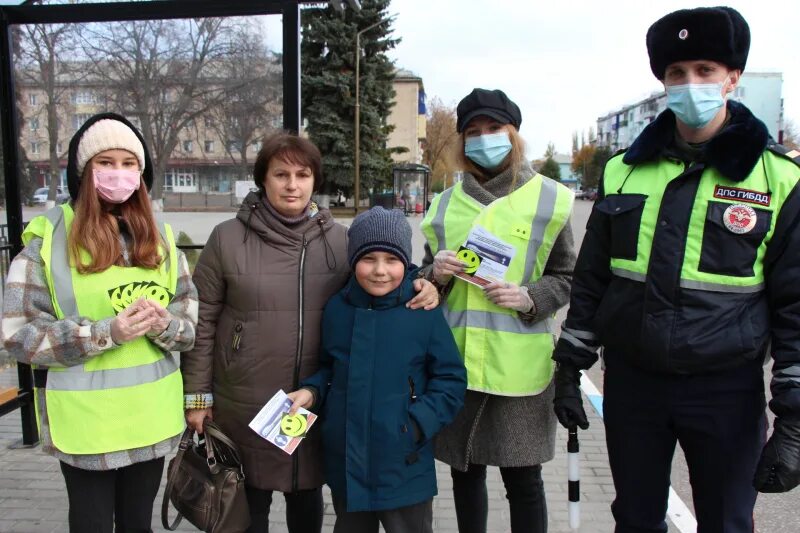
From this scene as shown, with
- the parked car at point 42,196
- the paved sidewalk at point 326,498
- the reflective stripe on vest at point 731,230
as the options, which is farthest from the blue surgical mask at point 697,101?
the parked car at point 42,196

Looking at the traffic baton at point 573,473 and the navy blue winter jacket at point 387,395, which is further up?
the navy blue winter jacket at point 387,395

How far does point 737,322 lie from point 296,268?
154 cm

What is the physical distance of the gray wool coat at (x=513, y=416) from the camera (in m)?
2.54

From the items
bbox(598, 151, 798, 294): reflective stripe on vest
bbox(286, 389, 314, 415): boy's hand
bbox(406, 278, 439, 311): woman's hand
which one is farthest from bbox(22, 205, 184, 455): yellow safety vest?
bbox(598, 151, 798, 294): reflective stripe on vest

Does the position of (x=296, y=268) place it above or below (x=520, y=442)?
above

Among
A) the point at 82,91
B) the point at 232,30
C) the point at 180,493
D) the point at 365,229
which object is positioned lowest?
the point at 180,493

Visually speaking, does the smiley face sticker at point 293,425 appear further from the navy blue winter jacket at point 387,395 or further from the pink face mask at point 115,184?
the pink face mask at point 115,184

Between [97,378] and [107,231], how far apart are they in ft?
1.71

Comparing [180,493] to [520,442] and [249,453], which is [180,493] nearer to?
[249,453]

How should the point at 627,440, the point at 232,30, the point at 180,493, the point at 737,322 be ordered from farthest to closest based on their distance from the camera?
the point at 232,30 < the point at 180,493 < the point at 627,440 < the point at 737,322

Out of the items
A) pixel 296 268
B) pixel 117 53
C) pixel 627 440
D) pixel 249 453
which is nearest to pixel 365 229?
pixel 296 268

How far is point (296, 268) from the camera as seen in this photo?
96.1 inches

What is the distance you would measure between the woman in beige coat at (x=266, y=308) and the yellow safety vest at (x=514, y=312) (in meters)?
0.30

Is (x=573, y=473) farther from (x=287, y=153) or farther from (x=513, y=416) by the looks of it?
(x=287, y=153)
